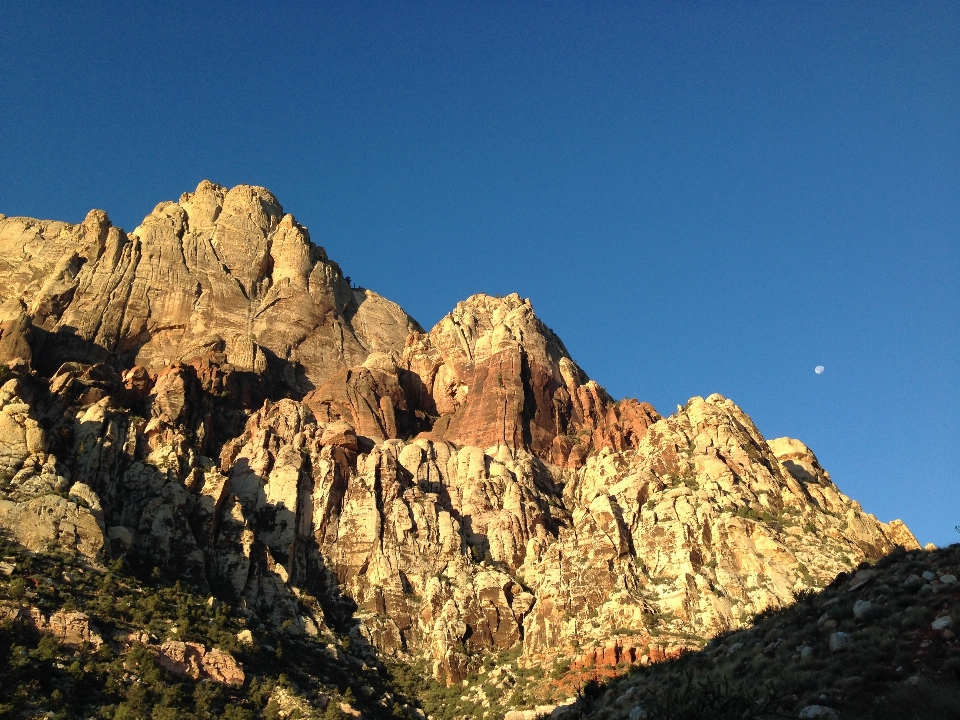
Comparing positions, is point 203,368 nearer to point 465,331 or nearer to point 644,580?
point 465,331

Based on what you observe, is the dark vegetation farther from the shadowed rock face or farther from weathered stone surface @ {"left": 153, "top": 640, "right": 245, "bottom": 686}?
the shadowed rock face

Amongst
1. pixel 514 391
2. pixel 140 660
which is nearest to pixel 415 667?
pixel 140 660

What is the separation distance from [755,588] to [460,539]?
25296mm

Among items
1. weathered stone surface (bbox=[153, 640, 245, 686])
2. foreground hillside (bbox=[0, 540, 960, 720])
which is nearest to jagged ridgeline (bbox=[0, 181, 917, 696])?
foreground hillside (bbox=[0, 540, 960, 720])

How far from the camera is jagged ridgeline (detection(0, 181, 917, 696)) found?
6481cm

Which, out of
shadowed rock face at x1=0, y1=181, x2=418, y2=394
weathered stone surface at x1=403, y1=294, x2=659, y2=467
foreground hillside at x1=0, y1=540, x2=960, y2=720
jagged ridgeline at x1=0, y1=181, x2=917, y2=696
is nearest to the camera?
foreground hillside at x1=0, y1=540, x2=960, y2=720

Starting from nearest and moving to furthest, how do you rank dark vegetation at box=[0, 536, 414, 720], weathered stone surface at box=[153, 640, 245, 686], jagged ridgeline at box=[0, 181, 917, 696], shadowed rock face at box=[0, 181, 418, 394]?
dark vegetation at box=[0, 536, 414, 720], weathered stone surface at box=[153, 640, 245, 686], jagged ridgeline at box=[0, 181, 917, 696], shadowed rock face at box=[0, 181, 418, 394]

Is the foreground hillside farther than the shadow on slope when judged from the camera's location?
Yes

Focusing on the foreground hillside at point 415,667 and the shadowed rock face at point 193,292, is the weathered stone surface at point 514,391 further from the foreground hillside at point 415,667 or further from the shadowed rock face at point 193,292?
the foreground hillside at point 415,667

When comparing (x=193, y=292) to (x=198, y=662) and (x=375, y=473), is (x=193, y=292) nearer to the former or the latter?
(x=375, y=473)

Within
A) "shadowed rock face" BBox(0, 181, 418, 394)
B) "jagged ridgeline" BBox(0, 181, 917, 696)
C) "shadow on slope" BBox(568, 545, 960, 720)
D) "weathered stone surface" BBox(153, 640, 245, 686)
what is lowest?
"shadow on slope" BBox(568, 545, 960, 720)

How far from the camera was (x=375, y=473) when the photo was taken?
81.8 m

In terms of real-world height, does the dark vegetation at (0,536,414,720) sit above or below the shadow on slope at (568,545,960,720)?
above

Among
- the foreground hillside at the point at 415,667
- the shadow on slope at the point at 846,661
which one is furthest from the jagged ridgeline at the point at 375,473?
the shadow on slope at the point at 846,661
